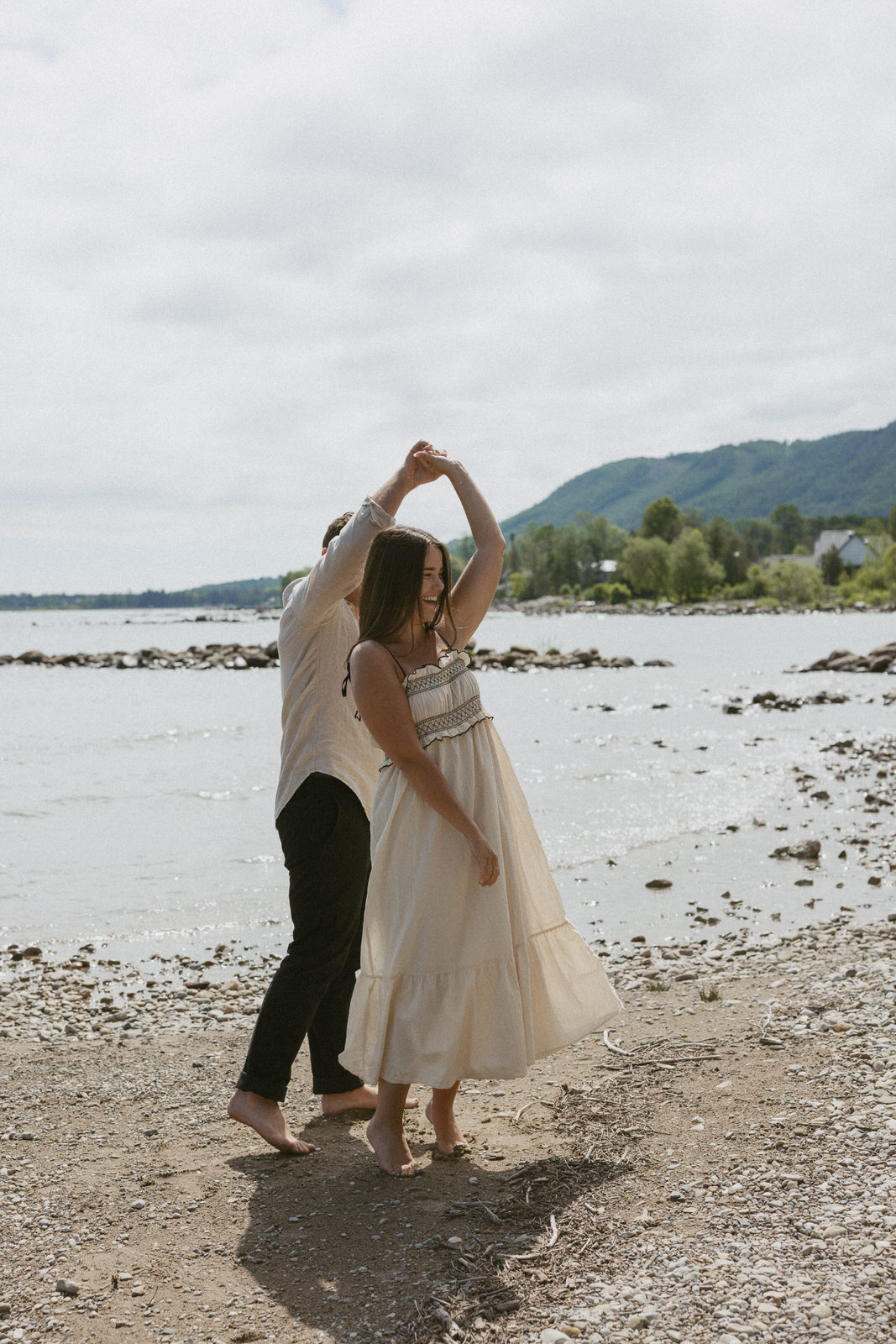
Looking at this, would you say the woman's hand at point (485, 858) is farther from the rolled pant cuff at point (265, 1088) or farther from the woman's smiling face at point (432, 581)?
the rolled pant cuff at point (265, 1088)

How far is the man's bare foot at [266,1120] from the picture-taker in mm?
4676

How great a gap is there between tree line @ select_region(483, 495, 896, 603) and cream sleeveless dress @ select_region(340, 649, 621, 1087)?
10704 cm

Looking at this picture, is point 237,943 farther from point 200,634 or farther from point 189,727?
point 200,634

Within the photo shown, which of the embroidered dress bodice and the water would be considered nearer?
the embroidered dress bodice

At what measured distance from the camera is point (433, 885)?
4129 millimetres

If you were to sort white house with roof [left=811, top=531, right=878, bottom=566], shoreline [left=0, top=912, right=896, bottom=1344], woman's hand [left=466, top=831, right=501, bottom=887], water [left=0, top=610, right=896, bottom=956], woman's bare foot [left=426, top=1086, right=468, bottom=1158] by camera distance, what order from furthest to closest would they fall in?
white house with roof [left=811, top=531, right=878, bottom=566] < water [left=0, top=610, right=896, bottom=956] < woman's bare foot [left=426, top=1086, right=468, bottom=1158] < woman's hand [left=466, top=831, right=501, bottom=887] < shoreline [left=0, top=912, right=896, bottom=1344]

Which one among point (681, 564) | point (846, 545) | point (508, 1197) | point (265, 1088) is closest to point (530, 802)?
point (265, 1088)

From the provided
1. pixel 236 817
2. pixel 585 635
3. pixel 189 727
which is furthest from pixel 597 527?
pixel 236 817

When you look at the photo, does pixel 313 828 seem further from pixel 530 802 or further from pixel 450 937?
pixel 530 802

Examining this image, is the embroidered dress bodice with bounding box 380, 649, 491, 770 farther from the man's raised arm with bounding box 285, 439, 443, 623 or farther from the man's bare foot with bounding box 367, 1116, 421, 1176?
the man's bare foot with bounding box 367, 1116, 421, 1176

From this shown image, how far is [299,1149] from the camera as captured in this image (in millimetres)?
4703

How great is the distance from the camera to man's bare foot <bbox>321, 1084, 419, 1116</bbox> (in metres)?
5.25

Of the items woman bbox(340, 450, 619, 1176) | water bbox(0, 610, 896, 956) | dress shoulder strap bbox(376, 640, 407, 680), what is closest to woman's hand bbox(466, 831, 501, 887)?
woman bbox(340, 450, 619, 1176)

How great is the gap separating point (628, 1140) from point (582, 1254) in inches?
37.3
